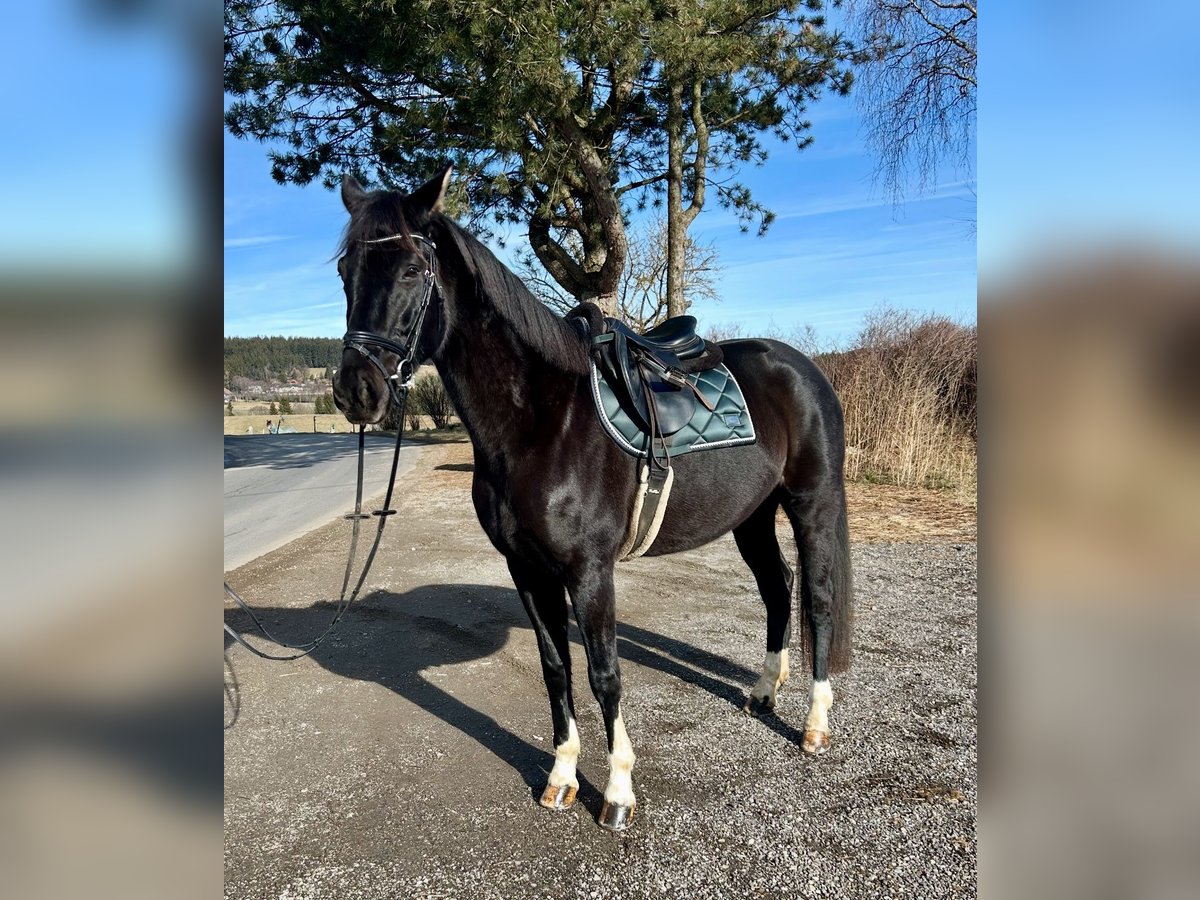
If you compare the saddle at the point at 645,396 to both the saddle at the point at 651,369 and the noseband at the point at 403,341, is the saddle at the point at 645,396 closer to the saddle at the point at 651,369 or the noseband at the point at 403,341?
the saddle at the point at 651,369

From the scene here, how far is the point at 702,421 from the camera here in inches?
116

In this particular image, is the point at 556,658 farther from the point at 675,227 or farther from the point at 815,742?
the point at 675,227

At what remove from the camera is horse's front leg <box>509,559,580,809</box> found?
2.68 m

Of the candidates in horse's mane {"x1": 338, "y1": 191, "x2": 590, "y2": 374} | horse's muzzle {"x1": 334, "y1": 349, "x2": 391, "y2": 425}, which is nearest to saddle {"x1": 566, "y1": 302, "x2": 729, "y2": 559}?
horse's mane {"x1": 338, "y1": 191, "x2": 590, "y2": 374}

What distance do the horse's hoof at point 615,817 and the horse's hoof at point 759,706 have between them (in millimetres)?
1060

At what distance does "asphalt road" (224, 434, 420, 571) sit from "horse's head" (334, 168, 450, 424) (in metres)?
5.35

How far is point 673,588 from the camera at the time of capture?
5.72 meters

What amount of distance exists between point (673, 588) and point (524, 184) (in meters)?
5.48

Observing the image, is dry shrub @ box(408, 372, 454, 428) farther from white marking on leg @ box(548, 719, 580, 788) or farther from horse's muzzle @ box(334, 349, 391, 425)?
horse's muzzle @ box(334, 349, 391, 425)

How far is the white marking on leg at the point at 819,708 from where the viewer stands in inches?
121

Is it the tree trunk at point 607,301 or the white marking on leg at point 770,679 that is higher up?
the tree trunk at point 607,301

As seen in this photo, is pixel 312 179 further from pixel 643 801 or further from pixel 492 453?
pixel 643 801

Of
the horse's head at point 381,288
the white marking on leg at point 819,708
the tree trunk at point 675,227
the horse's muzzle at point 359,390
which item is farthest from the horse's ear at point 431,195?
the tree trunk at point 675,227
